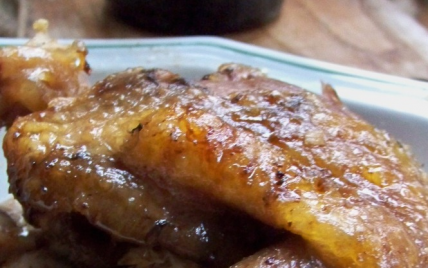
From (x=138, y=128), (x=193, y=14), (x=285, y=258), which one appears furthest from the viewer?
(x=193, y=14)

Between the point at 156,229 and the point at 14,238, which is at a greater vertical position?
the point at 156,229

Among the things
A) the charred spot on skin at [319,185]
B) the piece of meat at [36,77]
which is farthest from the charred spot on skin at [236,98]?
the piece of meat at [36,77]

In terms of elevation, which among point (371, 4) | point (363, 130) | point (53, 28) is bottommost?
point (371, 4)

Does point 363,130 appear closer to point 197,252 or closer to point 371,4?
point 197,252

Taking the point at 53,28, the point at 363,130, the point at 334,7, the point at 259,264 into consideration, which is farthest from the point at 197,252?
the point at 334,7

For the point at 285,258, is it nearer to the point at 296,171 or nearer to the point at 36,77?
the point at 296,171

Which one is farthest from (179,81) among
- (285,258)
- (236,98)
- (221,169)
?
(285,258)
